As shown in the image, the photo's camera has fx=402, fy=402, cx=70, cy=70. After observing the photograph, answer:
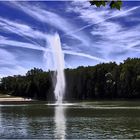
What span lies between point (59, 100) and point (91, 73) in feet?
185

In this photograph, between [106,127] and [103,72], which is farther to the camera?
[103,72]

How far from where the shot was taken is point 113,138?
2962 cm

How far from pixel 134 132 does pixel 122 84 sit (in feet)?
436

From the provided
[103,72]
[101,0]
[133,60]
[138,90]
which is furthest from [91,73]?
[101,0]

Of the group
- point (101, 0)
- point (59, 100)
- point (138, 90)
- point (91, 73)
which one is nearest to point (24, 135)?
point (101, 0)

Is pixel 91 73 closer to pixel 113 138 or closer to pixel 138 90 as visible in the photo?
pixel 138 90

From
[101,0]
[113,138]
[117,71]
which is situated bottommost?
[113,138]

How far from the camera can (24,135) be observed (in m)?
32.4

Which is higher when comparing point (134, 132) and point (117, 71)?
point (117, 71)

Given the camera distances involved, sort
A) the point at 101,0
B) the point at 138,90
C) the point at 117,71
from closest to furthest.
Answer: the point at 101,0 < the point at 138,90 < the point at 117,71

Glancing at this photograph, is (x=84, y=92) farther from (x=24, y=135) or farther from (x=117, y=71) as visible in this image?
(x=24, y=135)

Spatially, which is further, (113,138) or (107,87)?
(107,87)

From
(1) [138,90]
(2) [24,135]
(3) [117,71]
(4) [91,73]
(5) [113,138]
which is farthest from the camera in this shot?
(4) [91,73]

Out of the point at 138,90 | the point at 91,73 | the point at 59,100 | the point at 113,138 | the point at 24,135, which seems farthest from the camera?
the point at 91,73
